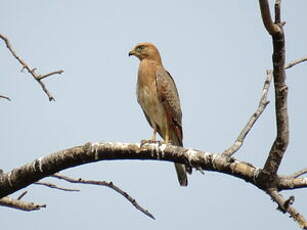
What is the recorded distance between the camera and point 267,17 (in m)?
2.91

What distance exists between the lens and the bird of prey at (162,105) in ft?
23.2

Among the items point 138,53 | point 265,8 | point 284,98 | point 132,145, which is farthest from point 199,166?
point 138,53

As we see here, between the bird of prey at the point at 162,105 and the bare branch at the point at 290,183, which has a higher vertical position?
the bare branch at the point at 290,183

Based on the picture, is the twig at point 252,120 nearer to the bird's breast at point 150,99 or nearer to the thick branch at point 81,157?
the thick branch at point 81,157

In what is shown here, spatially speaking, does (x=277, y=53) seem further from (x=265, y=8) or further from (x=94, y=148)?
(x=94, y=148)

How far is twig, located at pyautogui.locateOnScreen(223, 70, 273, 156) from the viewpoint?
3830 millimetres

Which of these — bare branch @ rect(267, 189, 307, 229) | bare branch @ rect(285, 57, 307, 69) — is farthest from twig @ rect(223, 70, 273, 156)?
bare branch @ rect(267, 189, 307, 229)

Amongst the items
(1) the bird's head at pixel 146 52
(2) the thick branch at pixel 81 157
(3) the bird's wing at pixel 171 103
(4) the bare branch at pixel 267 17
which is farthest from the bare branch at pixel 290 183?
(1) the bird's head at pixel 146 52

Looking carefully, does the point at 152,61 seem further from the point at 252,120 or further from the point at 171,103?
the point at 252,120

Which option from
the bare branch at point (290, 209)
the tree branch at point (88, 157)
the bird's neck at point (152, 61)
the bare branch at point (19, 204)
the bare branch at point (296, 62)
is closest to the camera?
the bare branch at point (290, 209)

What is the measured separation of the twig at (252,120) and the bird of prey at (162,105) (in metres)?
2.97

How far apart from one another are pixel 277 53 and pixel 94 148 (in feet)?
5.05

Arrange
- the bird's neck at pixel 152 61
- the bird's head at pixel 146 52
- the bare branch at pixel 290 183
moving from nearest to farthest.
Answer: the bare branch at pixel 290 183
the bird's neck at pixel 152 61
the bird's head at pixel 146 52

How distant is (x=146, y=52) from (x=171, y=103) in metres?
1.21
